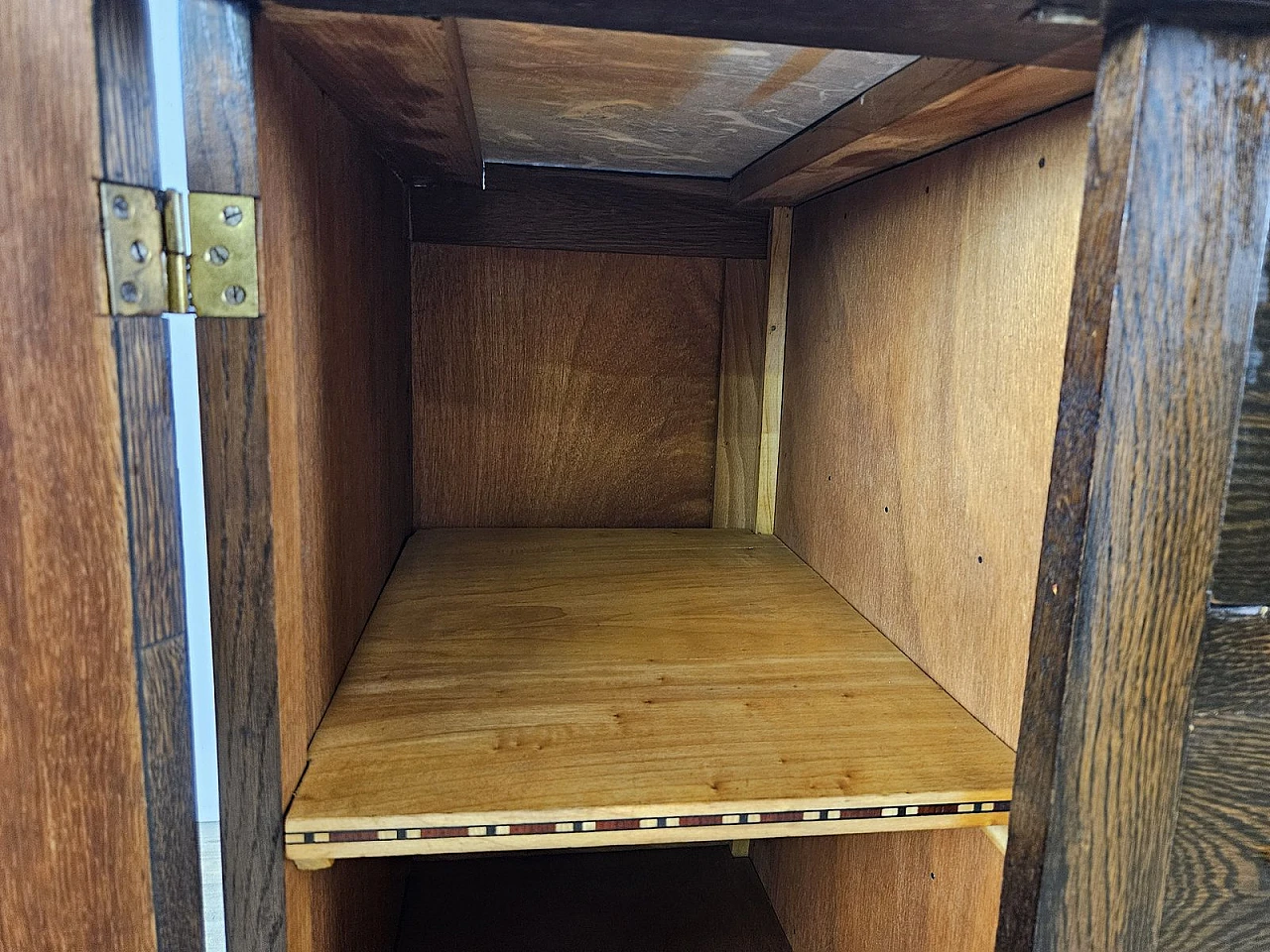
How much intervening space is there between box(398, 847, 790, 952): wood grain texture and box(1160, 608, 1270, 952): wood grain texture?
0.75 m

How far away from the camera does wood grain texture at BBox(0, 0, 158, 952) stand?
0.46 m

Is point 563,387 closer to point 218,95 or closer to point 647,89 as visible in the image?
point 647,89

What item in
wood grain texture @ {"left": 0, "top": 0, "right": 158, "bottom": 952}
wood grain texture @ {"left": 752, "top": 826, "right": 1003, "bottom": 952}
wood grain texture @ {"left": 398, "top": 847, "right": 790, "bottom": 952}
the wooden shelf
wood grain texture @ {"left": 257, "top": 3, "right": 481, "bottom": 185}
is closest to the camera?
wood grain texture @ {"left": 0, "top": 0, "right": 158, "bottom": 952}

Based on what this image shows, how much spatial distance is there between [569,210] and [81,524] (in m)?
0.97

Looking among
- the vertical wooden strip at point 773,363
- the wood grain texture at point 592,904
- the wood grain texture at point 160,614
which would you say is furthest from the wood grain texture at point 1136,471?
the vertical wooden strip at point 773,363

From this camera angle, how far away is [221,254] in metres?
0.54

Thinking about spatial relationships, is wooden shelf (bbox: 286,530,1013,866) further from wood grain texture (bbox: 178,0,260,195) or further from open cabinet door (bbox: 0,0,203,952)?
wood grain texture (bbox: 178,0,260,195)

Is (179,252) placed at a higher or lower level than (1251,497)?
higher

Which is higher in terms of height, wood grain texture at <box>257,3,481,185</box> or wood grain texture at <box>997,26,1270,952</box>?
wood grain texture at <box>257,3,481,185</box>

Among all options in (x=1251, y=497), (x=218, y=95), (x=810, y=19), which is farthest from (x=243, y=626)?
(x=1251, y=497)

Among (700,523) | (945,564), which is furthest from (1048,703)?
(700,523)

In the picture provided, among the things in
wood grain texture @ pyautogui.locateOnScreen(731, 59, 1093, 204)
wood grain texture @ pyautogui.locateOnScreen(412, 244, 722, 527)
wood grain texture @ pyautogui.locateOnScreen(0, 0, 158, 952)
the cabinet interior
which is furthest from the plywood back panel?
wood grain texture @ pyautogui.locateOnScreen(731, 59, 1093, 204)

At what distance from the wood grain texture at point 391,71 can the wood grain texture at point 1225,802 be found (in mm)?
627

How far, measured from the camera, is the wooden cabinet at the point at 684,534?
50 centimetres
